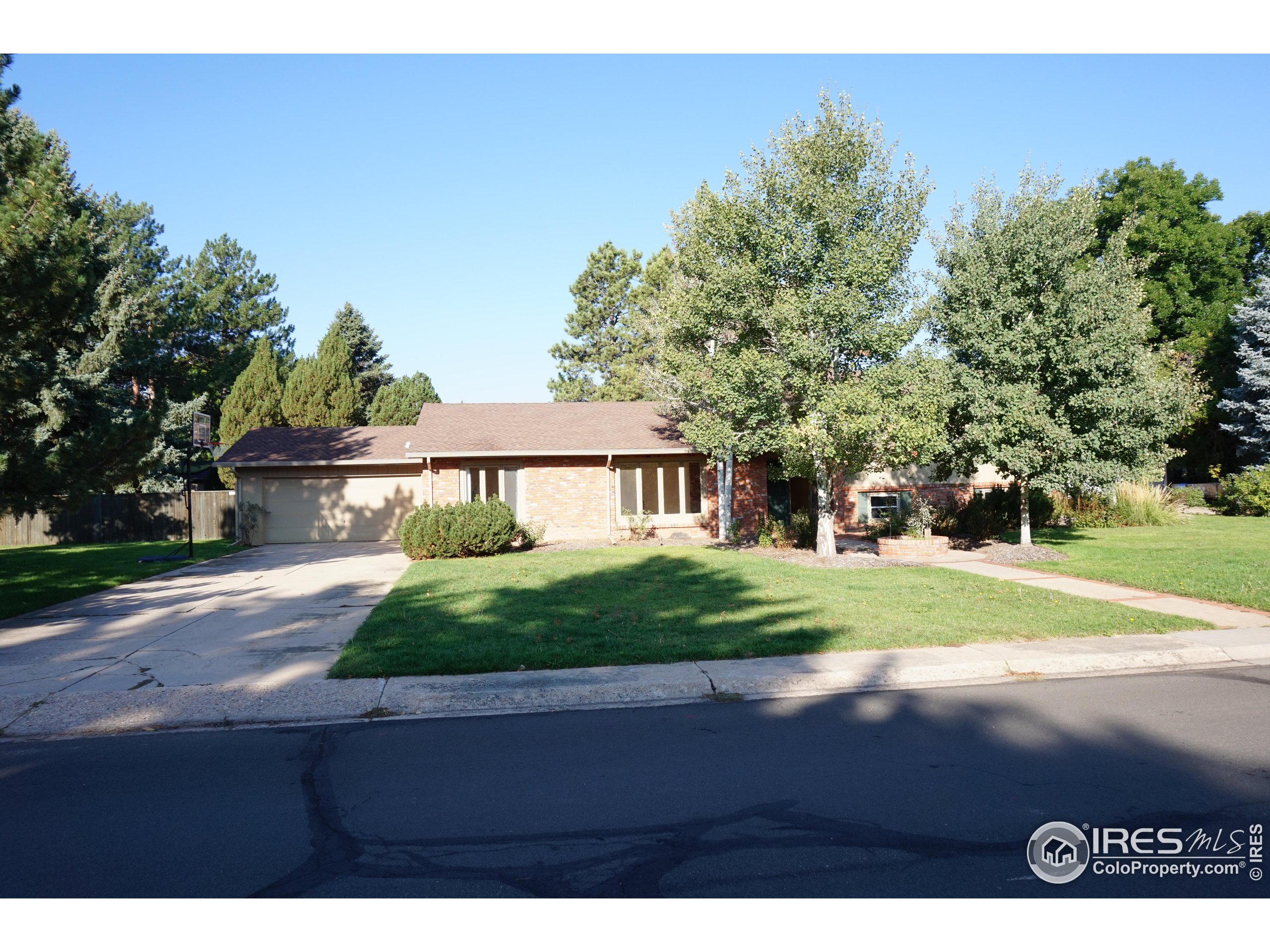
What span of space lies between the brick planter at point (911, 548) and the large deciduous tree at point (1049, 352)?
2.04m

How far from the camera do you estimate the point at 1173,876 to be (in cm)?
373

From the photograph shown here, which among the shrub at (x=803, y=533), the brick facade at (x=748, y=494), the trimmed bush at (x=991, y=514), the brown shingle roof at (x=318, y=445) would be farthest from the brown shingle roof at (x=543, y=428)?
the trimmed bush at (x=991, y=514)

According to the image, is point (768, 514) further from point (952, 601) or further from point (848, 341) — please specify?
point (952, 601)

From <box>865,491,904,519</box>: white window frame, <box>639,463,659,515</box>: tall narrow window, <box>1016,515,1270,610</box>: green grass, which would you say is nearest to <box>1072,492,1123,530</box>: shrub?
<box>1016,515,1270,610</box>: green grass

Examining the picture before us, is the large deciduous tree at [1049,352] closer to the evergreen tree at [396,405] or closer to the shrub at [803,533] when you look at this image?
the shrub at [803,533]

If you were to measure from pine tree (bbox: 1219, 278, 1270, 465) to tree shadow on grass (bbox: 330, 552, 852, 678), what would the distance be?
85.3 ft

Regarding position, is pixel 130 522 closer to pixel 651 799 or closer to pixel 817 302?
pixel 817 302

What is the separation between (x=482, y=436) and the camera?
2231 cm

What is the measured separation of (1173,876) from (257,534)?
78.6 feet

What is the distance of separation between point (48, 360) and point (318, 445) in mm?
11503

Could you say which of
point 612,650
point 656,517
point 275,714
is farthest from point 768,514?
point 275,714

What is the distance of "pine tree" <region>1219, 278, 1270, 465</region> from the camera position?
29.1m

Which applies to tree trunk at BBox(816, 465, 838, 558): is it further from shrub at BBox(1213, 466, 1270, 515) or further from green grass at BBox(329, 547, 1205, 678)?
shrub at BBox(1213, 466, 1270, 515)

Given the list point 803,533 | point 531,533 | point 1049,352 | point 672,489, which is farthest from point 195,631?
point 1049,352
